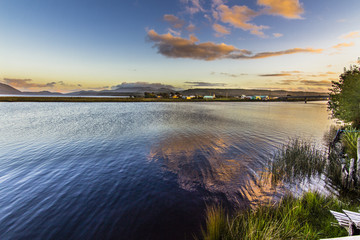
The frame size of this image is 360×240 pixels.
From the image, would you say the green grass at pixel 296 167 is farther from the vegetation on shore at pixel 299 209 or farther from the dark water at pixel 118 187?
the dark water at pixel 118 187

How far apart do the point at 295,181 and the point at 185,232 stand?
11169 millimetres

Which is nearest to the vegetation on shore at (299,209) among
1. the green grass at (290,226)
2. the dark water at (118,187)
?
the green grass at (290,226)

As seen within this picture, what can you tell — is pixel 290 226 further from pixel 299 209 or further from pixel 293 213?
pixel 299 209

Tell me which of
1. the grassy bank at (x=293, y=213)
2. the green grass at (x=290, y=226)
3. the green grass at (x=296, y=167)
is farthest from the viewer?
the green grass at (x=296, y=167)

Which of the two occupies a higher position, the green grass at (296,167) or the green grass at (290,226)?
the green grass at (290,226)

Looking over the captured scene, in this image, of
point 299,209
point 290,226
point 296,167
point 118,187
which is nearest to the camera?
point 290,226

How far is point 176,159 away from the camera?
18.1 metres

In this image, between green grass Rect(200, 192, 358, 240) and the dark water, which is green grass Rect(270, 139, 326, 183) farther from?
green grass Rect(200, 192, 358, 240)

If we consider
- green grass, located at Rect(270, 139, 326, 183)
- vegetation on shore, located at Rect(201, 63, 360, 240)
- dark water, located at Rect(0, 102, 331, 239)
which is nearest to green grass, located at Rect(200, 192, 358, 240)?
vegetation on shore, located at Rect(201, 63, 360, 240)

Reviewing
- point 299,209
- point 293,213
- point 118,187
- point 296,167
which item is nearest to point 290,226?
point 293,213

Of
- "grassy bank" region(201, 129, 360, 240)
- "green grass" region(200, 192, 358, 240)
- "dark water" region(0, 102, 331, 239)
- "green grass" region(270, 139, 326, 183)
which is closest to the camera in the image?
"green grass" region(200, 192, 358, 240)

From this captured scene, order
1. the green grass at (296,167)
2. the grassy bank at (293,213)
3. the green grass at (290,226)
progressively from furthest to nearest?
the green grass at (296,167), the grassy bank at (293,213), the green grass at (290,226)

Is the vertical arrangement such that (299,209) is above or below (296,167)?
above

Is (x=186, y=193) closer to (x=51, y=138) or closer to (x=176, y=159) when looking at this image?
(x=176, y=159)
